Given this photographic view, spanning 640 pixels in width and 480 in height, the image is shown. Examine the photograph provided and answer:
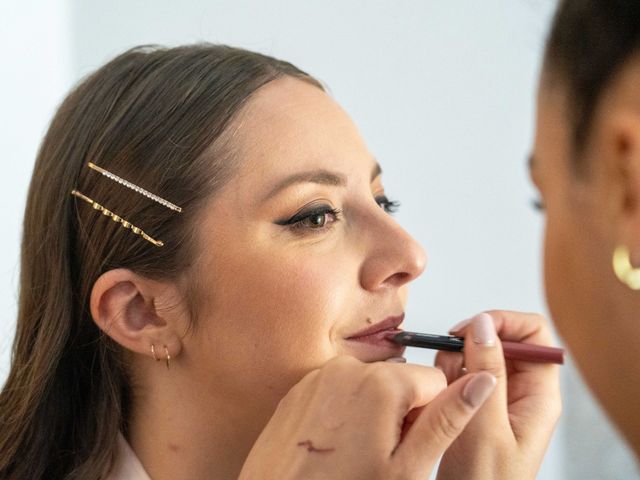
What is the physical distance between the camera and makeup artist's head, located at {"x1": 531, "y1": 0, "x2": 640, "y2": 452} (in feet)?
1.75

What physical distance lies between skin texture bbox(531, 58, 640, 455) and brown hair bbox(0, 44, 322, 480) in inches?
21.1

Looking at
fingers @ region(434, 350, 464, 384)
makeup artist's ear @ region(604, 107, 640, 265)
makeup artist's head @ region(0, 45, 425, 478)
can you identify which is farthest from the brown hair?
makeup artist's ear @ region(604, 107, 640, 265)

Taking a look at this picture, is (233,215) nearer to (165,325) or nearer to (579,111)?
(165,325)

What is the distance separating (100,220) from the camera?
3.67ft

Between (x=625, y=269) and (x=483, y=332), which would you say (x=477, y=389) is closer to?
(x=483, y=332)

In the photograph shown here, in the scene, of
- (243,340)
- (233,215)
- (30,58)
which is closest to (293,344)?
(243,340)

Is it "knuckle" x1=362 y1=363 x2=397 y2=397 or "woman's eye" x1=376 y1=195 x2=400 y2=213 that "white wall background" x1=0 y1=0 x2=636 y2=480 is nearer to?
"woman's eye" x1=376 y1=195 x2=400 y2=213

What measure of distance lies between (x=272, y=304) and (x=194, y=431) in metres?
0.22

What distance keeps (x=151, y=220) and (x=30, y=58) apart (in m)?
0.86

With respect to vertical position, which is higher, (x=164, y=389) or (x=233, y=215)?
(x=233, y=215)

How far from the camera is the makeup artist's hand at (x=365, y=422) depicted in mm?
848

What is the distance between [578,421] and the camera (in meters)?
1.68

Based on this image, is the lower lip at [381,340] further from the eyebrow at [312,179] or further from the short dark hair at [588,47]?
the short dark hair at [588,47]

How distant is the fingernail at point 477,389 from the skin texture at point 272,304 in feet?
0.26
